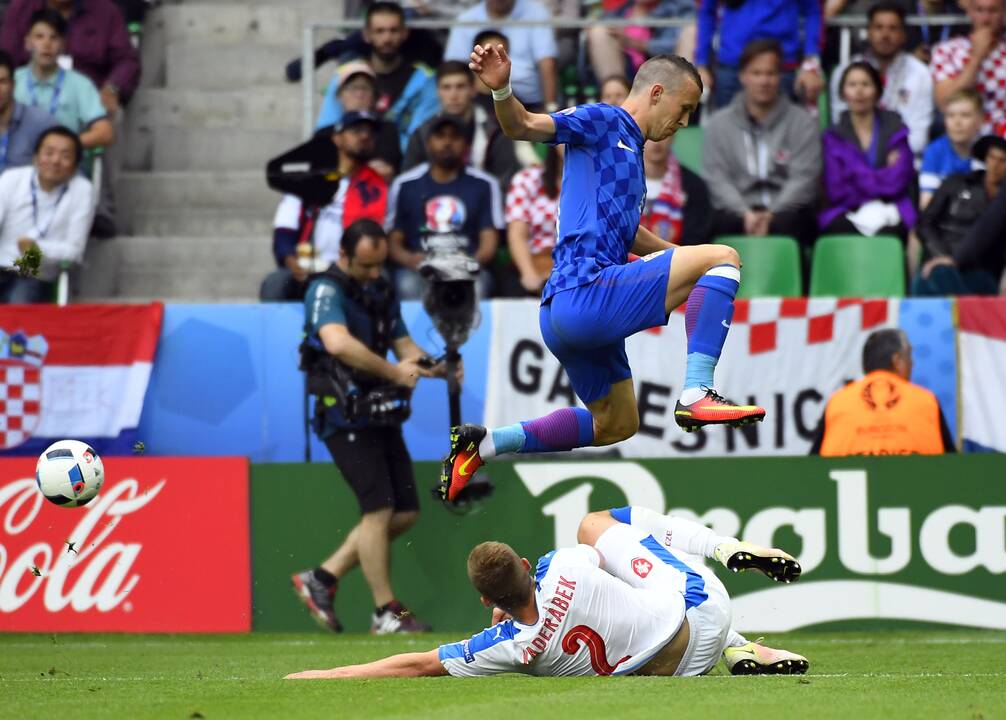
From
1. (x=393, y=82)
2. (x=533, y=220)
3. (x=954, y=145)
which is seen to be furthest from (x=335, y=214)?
(x=954, y=145)

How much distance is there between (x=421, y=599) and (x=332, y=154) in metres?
3.57

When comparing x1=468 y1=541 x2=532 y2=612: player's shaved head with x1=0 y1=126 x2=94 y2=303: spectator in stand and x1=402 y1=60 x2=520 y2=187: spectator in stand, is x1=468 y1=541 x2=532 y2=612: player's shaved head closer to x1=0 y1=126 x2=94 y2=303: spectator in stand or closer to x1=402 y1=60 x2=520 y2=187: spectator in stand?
x1=402 y1=60 x2=520 y2=187: spectator in stand

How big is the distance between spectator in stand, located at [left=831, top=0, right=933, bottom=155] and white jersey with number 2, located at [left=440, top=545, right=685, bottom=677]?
744 centimetres

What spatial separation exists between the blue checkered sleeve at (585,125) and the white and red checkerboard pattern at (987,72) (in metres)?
7.20

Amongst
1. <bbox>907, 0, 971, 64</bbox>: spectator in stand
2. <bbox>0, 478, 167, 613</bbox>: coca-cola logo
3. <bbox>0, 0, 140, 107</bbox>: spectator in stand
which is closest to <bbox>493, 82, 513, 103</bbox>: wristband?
<bbox>0, 478, 167, 613</bbox>: coca-cola logo

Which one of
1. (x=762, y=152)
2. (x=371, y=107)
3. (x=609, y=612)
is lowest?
(x=609, y=612)

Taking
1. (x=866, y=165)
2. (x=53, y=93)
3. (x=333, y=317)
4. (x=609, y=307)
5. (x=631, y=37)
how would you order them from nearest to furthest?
1. (x=609, y=307)
2. (x=333, y=317)
3. (x=866, y=165)
4. (x=53, y=93)
5. (x=631, y=37)

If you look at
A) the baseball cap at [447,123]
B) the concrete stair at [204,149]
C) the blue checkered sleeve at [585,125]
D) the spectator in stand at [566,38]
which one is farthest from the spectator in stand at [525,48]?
the blue checkered sleeve at [585,125]

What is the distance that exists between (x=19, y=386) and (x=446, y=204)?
3388mm

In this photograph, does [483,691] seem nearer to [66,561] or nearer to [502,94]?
[502,94]

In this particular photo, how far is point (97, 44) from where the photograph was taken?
587 inches

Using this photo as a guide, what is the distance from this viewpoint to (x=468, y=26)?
14.4 meters

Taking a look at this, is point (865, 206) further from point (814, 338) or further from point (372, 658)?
point (372, 658)

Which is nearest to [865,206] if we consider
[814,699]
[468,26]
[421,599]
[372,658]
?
[468,26]
